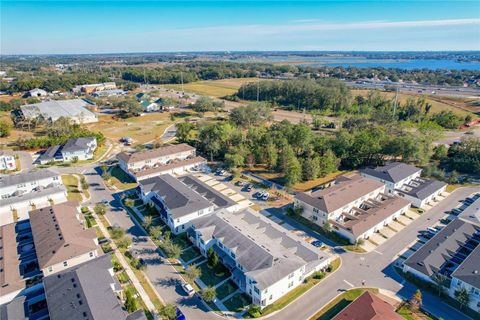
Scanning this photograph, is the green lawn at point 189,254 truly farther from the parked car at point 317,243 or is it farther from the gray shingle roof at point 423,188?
the gray shingle roof at point 423,188

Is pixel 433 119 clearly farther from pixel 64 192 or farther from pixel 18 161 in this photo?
pixel 18 161

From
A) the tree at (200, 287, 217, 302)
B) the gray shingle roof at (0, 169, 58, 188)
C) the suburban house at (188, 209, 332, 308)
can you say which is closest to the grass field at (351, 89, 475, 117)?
the suburban house at (188, 209, 332, 308)

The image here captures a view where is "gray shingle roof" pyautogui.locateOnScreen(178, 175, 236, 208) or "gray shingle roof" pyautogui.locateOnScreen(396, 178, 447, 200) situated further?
"gray shingle roof" pyautogui.locateOnScreen(396, 178, 447, 200)

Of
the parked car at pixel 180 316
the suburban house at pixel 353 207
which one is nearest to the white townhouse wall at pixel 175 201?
the parked car at pixel 180 316

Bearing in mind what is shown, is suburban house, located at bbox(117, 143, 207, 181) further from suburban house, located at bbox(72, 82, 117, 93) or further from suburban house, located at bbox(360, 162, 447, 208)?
suburban house, located at bbox(72, 82, 117, 93)

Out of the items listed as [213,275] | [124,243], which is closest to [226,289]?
[213,275]

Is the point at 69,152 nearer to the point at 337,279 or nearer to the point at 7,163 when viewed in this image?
the point at 7,163

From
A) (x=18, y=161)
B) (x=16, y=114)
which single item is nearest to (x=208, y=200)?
(x=18, y=161)
